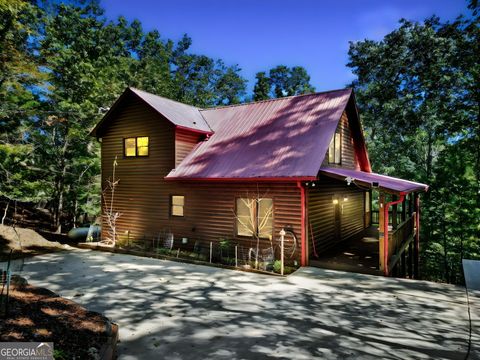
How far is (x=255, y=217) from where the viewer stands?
12281 millimetres

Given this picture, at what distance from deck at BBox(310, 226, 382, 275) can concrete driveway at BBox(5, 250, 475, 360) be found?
424mm

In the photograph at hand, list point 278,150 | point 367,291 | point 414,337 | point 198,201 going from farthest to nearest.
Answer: point 198,201 → point 278,150 → point 367,291 → point 414,337

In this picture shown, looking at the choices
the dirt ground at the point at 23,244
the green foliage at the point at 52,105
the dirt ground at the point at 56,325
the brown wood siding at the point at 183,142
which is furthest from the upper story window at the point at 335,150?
the dirt ground at the point at 23,244

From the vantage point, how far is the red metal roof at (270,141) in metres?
11.8

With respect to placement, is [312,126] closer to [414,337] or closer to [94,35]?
[414,337]

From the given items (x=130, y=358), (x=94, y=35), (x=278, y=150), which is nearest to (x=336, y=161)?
(x=278, y=150)

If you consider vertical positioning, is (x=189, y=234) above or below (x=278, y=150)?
below

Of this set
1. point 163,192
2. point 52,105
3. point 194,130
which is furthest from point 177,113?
point 52,105

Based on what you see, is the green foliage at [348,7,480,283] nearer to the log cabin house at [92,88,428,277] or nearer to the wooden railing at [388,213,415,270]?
the log cabin house at [92,88,428,277]

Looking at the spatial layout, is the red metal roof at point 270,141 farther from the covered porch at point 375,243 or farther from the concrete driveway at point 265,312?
the concrete driveway at point 265,312

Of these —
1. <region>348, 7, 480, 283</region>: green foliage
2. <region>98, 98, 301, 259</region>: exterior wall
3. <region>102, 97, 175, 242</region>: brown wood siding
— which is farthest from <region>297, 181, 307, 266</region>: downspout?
<region>348, 7, 480, 283</region>: green foliage

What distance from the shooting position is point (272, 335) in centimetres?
598

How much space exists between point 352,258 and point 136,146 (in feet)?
37.3

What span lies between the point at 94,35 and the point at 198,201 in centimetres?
3113
